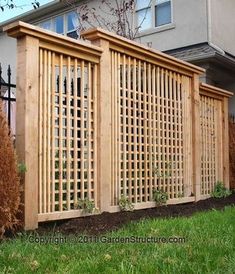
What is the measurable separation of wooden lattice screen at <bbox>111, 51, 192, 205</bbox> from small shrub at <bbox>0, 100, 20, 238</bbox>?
1.81m

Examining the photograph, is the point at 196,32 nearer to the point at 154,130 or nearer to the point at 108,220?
the point at 154,130

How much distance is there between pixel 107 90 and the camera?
5.99 metres

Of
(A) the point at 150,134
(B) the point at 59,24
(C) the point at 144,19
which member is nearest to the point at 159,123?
(A) the point at 150,134

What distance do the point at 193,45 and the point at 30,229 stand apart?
9270mm

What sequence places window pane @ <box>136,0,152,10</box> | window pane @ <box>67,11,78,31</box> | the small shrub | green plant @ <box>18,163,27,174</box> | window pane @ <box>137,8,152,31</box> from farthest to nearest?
1. window pane @ <box>67,11,78,31</box>
2. window pane @ <box>136,0,152,10</box>
3. window pane @ <box>137,8,152,31</box>
4. green plant @ <box>18,163,27,174</box>
5. the small shrub

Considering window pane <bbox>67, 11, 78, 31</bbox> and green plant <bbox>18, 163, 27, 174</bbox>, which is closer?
green plant <bbox>18, 163, 27, 174</bbox>

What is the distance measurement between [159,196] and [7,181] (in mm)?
3052

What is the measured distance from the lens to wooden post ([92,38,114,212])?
19.0ft

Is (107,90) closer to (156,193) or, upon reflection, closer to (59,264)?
(156,193)

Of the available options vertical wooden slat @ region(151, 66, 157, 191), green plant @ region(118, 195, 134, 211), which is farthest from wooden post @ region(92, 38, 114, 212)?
vertical wooden slat @ region(151, 66, 157, 191)

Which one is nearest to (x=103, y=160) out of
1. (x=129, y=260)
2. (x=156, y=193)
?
(x=156, y=193)

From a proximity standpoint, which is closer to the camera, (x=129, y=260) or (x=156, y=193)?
(x=129, y=260)

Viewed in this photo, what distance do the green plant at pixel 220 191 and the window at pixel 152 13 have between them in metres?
6.53

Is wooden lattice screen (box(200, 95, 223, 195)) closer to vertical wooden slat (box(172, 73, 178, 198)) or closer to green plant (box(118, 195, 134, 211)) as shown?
vertical wooden slat (box(172, 73, 178, 198))
